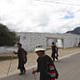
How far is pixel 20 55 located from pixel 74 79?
3071 millimetres

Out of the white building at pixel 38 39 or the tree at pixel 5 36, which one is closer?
the tree at pixel 5 36

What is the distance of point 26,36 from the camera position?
106ft

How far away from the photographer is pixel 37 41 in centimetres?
3419

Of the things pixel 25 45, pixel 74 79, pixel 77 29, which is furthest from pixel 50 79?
pixel 77 29

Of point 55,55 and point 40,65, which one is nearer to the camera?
point 40,65

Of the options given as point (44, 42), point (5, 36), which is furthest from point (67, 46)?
point (5, 36)

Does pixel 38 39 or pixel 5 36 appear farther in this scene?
pixel 38 39

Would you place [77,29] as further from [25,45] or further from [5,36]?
[5,36]

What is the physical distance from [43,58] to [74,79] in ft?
15.4

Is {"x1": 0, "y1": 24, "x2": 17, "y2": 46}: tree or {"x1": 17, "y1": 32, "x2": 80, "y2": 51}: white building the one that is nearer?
{"x1": 0, "y1": 24, "x2": 17, "y2": 46}: tree

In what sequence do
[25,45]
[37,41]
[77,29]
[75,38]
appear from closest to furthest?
[25,45] < [37,41] < [75,38] < [77,29]

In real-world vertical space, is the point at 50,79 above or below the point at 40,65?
below

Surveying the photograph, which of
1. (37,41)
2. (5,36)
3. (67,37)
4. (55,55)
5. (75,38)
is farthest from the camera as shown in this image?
(75,38)

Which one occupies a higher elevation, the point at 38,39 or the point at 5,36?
the point at 5,36
